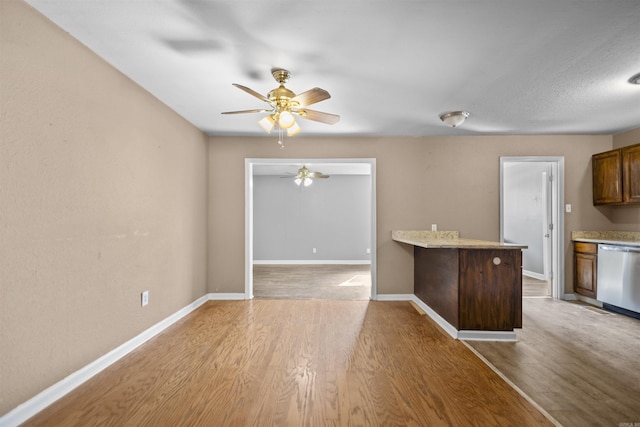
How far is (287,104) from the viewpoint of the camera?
8.20ft

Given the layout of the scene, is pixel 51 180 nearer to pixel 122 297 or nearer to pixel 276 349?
pixel 122 297

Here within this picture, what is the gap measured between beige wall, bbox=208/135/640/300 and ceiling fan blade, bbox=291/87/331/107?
1992mm

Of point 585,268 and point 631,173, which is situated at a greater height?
point 631,173

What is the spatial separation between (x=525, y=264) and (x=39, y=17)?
7.68 meters

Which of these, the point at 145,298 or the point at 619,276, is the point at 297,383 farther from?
the point at 619,276

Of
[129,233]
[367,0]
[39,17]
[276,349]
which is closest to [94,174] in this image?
[129,233]

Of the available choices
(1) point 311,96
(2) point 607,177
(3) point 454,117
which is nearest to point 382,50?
(1) point 311,96

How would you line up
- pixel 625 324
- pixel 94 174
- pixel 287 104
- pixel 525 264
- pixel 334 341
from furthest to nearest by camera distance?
pixel 525 264
pixel 625 324
pixel 334 341
pixel 287 104
pixel 94 174

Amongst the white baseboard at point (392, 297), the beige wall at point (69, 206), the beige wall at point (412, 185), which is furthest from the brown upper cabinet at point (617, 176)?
the beige wall at point (69, 206)

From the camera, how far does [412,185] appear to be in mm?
4402

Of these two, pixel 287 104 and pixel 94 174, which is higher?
pixel 287 104

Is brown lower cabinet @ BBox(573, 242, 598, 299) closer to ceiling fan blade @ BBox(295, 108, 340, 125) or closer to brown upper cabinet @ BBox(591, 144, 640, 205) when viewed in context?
brown upper cabinet @ BBox(591, 144, 640, 205)

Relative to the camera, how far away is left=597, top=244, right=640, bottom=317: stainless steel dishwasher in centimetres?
342

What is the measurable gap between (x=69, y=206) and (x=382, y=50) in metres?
2.38
